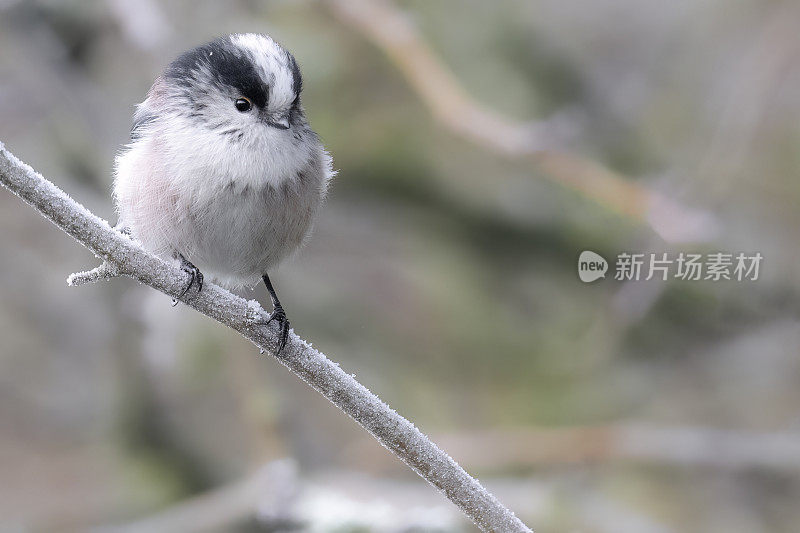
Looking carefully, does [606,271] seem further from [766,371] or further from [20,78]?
[20,78]

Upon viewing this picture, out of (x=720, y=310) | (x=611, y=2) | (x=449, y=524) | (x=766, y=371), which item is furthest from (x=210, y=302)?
(x=611, y=2)

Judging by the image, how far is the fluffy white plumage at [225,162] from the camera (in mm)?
1993

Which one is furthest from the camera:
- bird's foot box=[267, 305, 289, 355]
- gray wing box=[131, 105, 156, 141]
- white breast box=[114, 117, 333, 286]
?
gray wing box=[131, 105, 156, 141]

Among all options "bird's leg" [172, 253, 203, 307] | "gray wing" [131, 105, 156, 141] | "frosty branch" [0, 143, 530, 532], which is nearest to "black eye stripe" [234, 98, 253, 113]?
"gray wing" [131, 105, 156, 141]

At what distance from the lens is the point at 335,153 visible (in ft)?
11.8

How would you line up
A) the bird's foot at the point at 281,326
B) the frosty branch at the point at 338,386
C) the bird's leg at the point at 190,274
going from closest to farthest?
the frosty branch at the point at 338,386 → the bird's leg at the point at 190,274 → the bird's foot at the point at 281,326

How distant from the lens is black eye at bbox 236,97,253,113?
2.04m

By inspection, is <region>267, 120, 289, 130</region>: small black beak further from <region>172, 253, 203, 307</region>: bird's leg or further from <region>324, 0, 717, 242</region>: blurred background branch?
<region>324, 0, 717, 242</region>: blurred background branch

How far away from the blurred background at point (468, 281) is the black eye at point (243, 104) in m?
1.36

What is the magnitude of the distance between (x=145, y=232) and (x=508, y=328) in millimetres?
1916

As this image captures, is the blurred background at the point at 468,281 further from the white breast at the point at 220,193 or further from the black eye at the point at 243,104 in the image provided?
the black eye at the point at 243,104

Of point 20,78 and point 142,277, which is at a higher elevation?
point 20,78

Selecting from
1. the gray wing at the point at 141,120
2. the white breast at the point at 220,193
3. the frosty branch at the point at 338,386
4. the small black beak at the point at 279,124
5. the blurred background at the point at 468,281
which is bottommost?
the frosty branch at the point at 338,386

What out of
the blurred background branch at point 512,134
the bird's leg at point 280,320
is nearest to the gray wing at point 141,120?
the bird's leg at point 280,320
